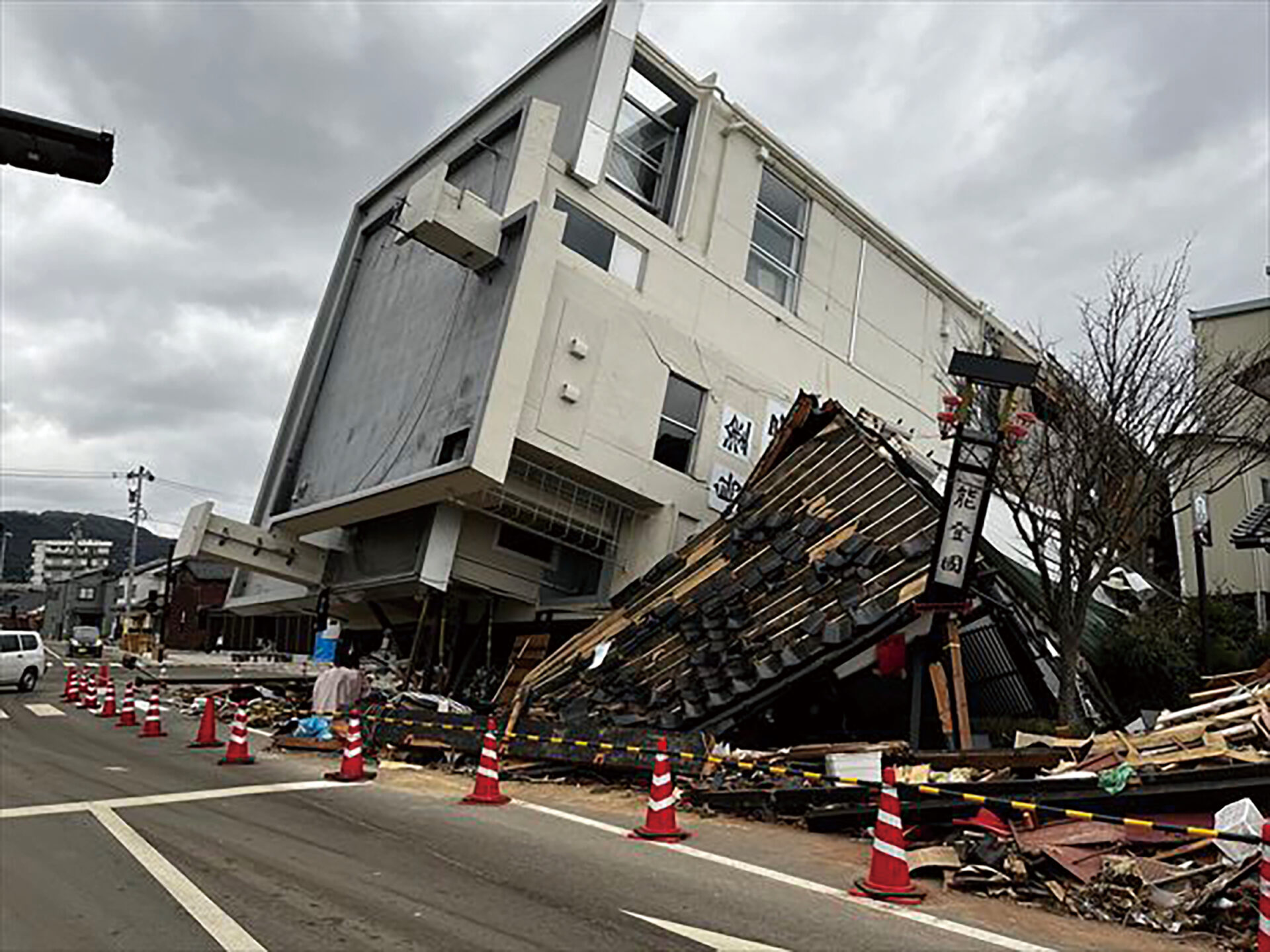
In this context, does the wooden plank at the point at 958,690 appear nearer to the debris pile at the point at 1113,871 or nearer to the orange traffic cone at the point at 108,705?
the debris pile at the point at 1113,871

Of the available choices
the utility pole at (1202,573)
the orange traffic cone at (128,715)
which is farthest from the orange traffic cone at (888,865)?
the orange traffic cone at (128,715)

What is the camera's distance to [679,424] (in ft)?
73.3

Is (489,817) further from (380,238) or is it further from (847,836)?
(380,238)

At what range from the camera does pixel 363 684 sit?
65.4 ft

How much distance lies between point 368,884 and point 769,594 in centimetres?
936

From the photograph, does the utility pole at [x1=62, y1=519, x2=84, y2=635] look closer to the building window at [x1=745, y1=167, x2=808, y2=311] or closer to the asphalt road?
the building window at [x1=745, y1=167, x2=808, y2=311]

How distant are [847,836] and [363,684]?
13.4 meters

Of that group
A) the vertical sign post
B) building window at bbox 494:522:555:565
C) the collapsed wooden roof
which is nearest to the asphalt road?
the collapsed wooden roof

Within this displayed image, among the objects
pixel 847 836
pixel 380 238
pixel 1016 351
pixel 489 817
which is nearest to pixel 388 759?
pixel 489 817

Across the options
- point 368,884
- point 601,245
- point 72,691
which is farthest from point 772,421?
point 72,691

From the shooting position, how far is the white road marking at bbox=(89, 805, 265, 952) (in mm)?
5535

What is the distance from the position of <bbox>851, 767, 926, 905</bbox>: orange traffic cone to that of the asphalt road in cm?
29

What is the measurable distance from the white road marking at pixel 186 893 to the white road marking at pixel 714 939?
232 cm

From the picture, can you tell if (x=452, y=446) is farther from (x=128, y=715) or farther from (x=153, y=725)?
(x=128, y=715)
